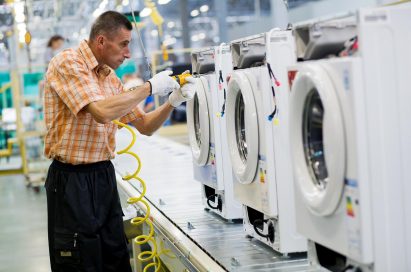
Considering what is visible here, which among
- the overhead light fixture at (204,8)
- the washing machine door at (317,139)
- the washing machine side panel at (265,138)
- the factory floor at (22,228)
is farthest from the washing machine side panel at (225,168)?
the overhead light fixture at (204,8)

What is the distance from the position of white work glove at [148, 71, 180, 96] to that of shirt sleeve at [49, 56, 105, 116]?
291 millimetres

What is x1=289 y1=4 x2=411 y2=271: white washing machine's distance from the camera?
2373mm

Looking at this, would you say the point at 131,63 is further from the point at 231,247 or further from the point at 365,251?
the point at 365,251

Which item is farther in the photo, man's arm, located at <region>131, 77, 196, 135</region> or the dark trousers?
man's arm, located at <region>131, 77, 196, 135</region>

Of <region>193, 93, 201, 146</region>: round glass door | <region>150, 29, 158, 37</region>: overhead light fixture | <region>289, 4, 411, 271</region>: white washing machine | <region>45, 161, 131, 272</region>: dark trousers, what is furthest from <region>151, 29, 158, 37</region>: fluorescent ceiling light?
<region>289, 4, 411, 271</region>: white washing machine

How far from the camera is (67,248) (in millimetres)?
3965

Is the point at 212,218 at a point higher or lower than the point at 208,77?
lower

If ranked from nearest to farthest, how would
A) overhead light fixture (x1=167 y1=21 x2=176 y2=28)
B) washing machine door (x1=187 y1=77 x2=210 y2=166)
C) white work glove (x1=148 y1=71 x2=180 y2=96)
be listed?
white work glove (x1=148 y1=71 x2=180 y2=96) < washing machine door (x1=187 y1=77 x2=210 y2=166) < overhead light fixture (x1=167 y1=21 x2=176 y2=28)

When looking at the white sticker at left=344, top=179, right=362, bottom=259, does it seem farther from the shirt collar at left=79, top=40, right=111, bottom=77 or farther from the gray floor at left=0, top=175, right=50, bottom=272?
the gray floor at left=0, top=175, right=50, bottom=272

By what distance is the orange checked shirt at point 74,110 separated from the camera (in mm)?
3734

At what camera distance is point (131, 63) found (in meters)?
15.3

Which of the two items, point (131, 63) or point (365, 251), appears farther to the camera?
point (131, 63)

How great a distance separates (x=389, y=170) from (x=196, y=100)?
2.37m

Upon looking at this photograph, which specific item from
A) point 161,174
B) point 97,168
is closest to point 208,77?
point 97,168
